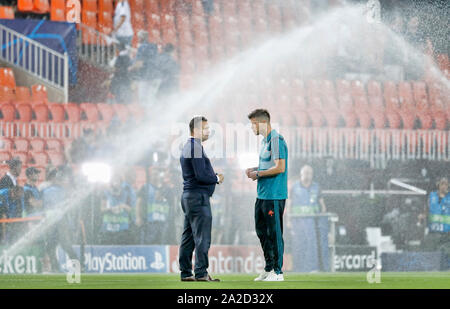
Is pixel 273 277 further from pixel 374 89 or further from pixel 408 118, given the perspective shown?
pixel 374 89

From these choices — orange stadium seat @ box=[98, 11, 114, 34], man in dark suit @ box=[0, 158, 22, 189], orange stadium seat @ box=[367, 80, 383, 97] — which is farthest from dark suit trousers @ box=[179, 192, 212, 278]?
orange stadium seat @ box=[98, 11, 114, 34]

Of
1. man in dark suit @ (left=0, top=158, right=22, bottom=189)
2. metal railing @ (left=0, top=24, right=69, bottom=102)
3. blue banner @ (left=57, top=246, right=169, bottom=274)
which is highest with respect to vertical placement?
metal railing @ (left=0, top=24, right=69, bottom=102)

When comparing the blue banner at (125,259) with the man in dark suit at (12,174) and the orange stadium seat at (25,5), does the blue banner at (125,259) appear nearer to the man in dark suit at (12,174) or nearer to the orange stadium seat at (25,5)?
the man in dark suit at (12,174)

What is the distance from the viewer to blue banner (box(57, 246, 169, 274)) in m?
12.2

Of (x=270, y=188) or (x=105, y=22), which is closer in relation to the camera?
(x=270, y=188)

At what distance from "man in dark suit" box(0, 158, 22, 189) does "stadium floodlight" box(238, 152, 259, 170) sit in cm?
340

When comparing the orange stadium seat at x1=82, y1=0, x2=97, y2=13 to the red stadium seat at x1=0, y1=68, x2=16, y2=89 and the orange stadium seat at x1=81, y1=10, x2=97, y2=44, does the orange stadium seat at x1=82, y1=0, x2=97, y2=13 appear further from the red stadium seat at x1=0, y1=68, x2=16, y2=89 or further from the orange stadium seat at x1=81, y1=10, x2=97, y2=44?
the red stadium seat at x1=0, y1=68, x2=16, y2=89

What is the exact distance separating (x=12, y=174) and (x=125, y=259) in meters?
2.32

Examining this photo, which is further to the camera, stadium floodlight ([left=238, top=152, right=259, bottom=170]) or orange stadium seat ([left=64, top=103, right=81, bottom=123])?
orange stadium seat ([left=64, top=103, right=81, bottom=123])

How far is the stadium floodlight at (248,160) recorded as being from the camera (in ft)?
40.0

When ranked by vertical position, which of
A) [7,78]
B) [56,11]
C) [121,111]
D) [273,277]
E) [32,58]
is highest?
[56,11]

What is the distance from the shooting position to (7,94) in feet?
52.6

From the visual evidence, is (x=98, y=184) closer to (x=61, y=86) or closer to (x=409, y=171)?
(x=61, y=86)

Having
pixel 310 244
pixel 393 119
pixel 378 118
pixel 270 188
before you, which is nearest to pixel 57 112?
pixel 310 244
